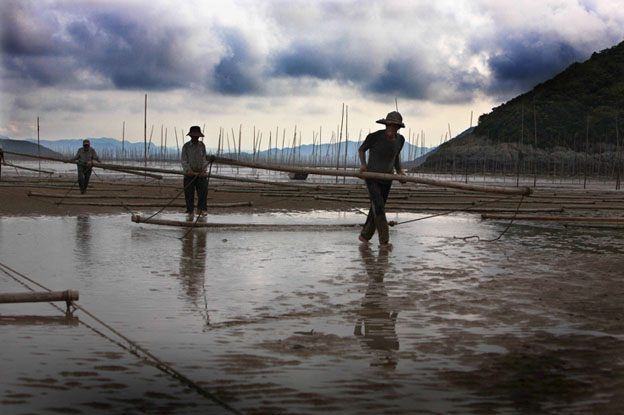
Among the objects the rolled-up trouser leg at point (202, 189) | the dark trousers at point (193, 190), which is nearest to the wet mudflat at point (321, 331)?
the rolled-up trouser leg at point (202, 189)

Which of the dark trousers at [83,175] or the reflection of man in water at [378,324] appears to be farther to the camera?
the dark trousers at [83,175]

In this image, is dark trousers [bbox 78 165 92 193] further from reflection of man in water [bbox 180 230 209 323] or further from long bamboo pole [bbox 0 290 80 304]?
long bamboo pole [bbox 0 290 80 304]

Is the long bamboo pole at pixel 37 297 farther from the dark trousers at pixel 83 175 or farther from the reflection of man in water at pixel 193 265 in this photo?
the dark trousers at pixel 83 175

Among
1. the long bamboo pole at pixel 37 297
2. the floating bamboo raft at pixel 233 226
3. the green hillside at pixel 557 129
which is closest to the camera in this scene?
the long bamboo pole at pixel 37 297

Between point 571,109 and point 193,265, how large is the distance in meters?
72.8

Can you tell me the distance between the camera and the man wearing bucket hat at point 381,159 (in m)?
8.05

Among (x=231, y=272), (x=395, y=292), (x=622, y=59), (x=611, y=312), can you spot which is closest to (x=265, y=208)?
(x=231, y=272)

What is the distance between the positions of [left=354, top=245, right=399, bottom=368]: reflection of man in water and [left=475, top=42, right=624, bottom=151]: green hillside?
56.5 meters

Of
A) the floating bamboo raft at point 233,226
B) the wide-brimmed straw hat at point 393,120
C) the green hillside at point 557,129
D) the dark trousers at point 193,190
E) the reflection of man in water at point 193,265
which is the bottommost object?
the reflection of man in water at point 193,265

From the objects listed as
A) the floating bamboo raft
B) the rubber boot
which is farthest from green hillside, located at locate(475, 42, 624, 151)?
the rubber boot

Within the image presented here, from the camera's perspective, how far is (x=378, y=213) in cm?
808

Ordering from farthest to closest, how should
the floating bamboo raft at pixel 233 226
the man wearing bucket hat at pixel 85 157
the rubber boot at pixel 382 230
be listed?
the man wearing bucket hat at pixel 85 157 < the floating bamboo raft at pixel 233 226 < the rubber boot at pixel 382 230

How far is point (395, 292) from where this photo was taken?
201 inches

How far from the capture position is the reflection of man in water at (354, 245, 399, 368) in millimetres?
3419
